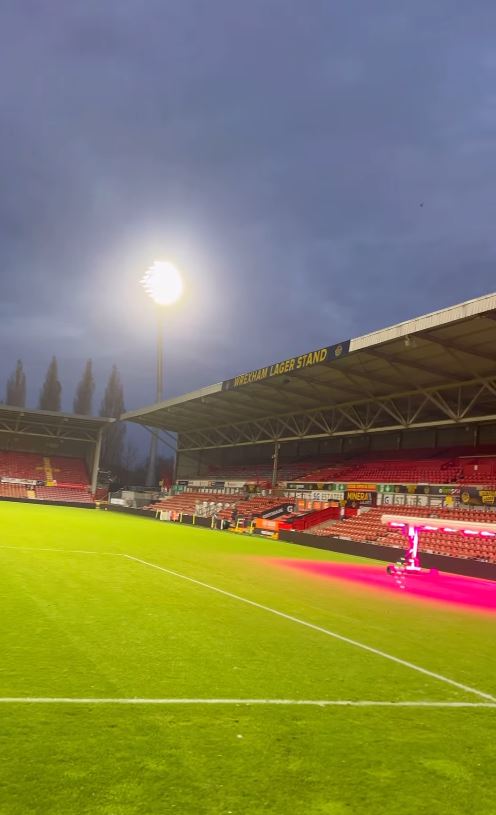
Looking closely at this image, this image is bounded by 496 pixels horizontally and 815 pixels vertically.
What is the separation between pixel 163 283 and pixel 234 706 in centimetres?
4945

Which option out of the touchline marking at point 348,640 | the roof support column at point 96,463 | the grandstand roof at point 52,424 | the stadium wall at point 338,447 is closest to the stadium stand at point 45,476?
the roof support column at point 96,463

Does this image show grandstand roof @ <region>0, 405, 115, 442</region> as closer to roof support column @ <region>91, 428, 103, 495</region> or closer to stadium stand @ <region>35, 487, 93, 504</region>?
roof support column @ <region>91, 428, 103, 495</region>

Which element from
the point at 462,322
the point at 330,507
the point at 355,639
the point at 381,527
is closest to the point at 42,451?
the point at 330,507

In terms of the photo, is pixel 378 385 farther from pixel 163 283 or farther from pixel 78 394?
pixel 78 394

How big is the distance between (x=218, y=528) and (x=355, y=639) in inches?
1293

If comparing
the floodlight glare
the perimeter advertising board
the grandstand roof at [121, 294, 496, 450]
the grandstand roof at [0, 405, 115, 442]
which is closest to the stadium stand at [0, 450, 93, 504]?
the grandstand roof at [0, 405, 115, 442]

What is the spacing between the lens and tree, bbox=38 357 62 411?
105500 mm

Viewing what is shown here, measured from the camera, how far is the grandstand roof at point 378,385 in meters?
23.8

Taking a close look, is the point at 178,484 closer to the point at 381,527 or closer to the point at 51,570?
the point at 381,527

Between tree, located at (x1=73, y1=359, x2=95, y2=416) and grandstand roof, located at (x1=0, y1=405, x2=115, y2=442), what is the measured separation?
41.6m

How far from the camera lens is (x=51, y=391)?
106 meters

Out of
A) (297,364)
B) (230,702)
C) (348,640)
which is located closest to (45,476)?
(297,364)

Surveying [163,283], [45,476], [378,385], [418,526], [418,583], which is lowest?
[418,583]

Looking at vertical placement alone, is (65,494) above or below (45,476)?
below
